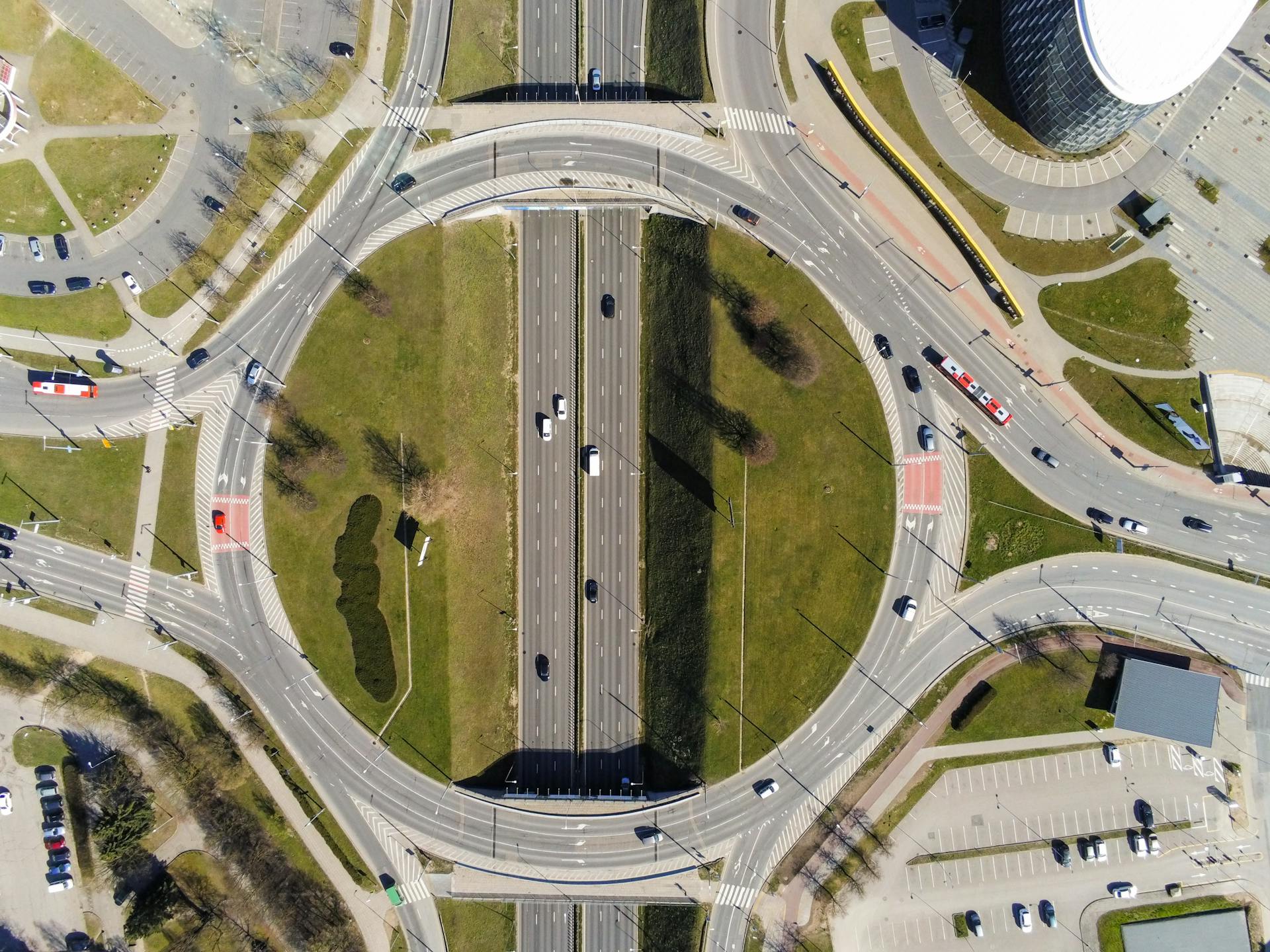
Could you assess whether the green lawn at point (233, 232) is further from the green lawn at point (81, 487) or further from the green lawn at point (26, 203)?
the green lawn at point (81, 487)

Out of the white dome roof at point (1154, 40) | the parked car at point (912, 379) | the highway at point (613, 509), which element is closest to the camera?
the white dome roof at point (1154, 40)

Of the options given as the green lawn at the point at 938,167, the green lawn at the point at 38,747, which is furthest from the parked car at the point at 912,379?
the green lawn at the point at 38,747

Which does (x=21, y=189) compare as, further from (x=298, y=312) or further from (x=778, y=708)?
(x=778, y=708)

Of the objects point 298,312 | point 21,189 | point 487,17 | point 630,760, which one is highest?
point 487,17

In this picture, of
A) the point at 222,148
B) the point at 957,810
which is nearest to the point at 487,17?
the point at 222,148

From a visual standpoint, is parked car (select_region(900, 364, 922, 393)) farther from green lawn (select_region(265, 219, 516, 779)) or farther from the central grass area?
green lawn (select_region(265, 219, 516, 779))

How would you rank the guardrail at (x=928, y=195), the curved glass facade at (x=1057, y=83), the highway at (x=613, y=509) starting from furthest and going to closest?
the highway at (x=613, y=509)
the guardrail at (x=928, y=195)
the curved glass facade at (x=1057, y=83)
